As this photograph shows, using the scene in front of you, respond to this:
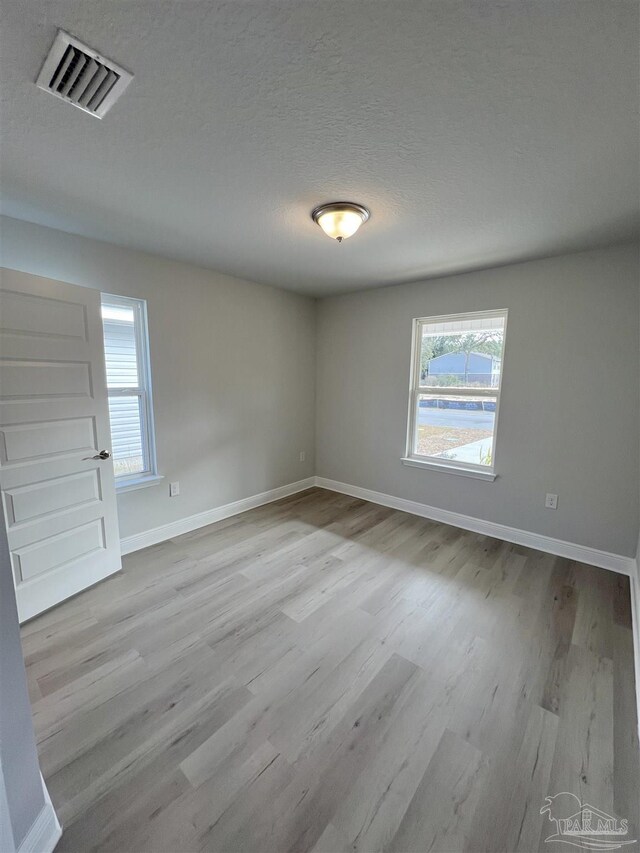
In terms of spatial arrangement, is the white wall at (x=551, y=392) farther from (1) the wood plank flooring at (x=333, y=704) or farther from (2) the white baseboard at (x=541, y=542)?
(1) the wood plank flooring at (x=333, y=704)

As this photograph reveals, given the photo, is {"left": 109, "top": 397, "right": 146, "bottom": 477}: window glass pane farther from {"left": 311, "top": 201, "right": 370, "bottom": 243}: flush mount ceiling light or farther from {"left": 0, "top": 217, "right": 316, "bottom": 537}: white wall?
{"left": 311, "top": 201, "right": 370, "bottom": 243}: flush mount ceiling light

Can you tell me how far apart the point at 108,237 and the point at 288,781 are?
130 inches

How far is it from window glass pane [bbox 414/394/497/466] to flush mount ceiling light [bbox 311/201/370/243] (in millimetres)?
2026

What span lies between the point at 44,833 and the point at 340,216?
2.83 m

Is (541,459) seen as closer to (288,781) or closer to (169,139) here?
(288,781)

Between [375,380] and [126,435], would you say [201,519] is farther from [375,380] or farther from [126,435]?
[375,380]

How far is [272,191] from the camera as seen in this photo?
181cm

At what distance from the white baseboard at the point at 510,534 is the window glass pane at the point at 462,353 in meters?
1.33

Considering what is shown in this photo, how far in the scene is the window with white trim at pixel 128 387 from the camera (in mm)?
2688

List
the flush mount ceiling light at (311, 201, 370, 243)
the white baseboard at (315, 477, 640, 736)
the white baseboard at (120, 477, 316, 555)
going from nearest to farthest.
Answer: the flush mount ceiling light at (311, 201, 370, 243) < the white baseboard at (315, 477, 640, 736) < the white baseboard at (120, 477, 316, 555)

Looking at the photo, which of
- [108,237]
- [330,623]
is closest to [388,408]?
[330,623]

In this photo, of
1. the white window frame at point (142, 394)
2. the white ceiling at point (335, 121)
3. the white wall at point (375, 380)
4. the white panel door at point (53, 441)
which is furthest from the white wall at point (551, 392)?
the white panel door at point (53, 441)

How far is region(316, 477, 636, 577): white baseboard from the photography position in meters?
2.63

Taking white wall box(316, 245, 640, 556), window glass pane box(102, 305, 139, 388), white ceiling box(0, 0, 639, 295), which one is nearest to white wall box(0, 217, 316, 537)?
window glass pane box(102, 305, 139, 388)
